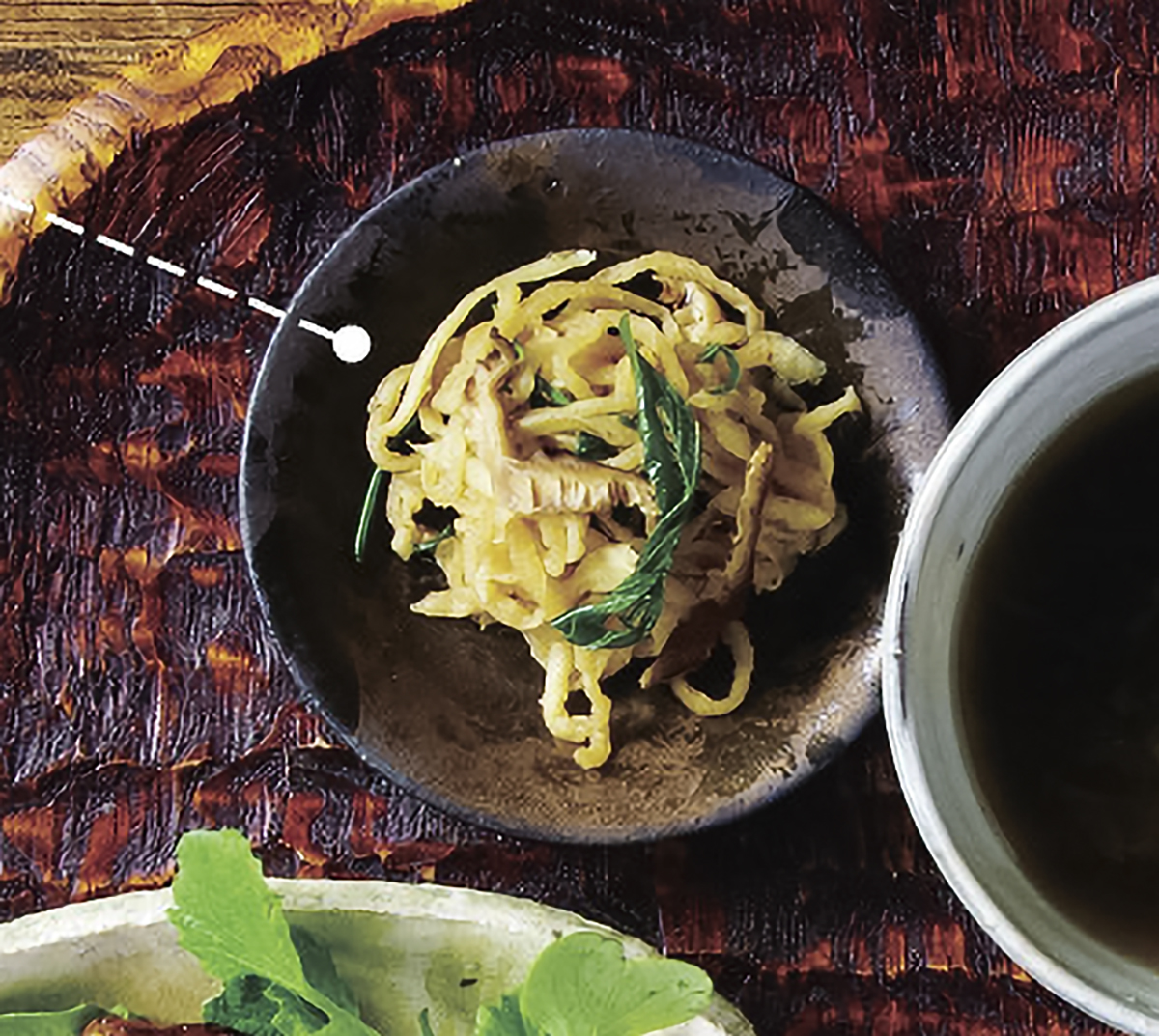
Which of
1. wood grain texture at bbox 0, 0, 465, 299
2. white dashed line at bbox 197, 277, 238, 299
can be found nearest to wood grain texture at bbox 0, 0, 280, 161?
wood grain texture at bbox 0, 0, 465, 299

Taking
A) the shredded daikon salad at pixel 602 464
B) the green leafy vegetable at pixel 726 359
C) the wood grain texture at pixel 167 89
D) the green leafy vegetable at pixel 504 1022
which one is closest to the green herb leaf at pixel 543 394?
the shredded daikon salad at pixel 602 464

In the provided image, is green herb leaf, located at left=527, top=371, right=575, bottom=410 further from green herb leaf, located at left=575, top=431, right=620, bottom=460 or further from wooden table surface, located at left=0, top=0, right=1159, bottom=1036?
wooden table surface, located at left=0, top=0, right=1159, bottom=1036

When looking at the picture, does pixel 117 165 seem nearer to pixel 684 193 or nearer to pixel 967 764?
pixel 684 193

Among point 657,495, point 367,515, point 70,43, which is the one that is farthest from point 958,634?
point 70,43

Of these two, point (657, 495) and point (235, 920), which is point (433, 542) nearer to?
point (657, 495)

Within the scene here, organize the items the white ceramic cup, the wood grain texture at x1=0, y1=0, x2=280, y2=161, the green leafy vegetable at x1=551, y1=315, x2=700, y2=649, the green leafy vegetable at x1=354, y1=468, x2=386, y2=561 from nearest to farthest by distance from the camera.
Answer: the white ceramic cup → the green leafy vegetable at x1=551, y1=315, x2=700, y2=649 → the green leafy vegetable at x1=354, y1=468, x2=386, y2=561 → the wood grain texture at x1=0, y1=0, x2=280, y2=161

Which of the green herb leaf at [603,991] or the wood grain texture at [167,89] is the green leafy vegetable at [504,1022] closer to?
the green herb leaf at [603,991]
